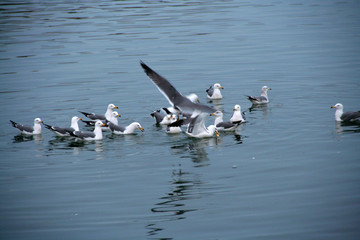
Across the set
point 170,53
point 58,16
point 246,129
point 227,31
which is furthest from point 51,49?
point 246,129

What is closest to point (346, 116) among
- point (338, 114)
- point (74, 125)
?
point (338, 114)

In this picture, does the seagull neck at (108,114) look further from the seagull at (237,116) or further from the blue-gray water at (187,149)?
the seagull at (237,116)

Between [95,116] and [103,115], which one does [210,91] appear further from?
[95,116]

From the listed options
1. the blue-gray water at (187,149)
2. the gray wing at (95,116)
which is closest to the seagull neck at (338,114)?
the blue-gray water at (187,149)

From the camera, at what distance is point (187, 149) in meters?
16.8

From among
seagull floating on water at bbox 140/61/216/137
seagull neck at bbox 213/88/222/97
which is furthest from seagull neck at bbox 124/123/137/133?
seagull neck at bbox 213/88/222/97

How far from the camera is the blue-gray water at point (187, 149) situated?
1158cm

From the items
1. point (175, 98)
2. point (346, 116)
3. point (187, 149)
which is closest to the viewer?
point (175, 98)

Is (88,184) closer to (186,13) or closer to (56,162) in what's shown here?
(56,162)

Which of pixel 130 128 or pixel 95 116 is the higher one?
pixel 95 116

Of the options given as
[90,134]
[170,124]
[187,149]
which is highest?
[170,124]

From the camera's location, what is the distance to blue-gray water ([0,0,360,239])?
11.6 m

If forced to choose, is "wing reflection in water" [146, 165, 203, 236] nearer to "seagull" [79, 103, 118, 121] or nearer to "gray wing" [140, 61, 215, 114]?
"gray wing" [140, 61, 215, 114]

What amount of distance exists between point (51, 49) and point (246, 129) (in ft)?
78.5
